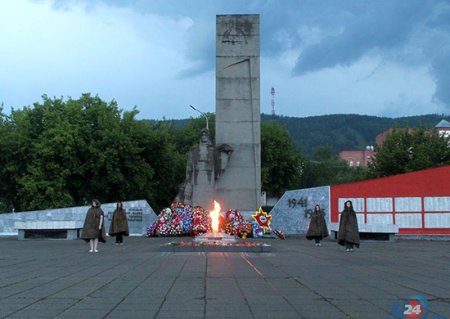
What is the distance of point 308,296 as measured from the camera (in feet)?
27.6

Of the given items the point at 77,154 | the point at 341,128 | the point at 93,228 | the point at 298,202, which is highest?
the point at 341,128

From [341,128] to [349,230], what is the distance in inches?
6628

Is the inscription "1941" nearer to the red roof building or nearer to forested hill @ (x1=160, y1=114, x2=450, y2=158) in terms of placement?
the red roof building

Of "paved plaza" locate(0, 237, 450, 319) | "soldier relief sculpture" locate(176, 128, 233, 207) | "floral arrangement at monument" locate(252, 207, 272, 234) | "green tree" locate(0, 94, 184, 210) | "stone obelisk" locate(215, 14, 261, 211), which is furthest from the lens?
"green tree" locate(0, 94, 184, 210)

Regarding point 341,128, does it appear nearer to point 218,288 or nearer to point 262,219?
point 262,219

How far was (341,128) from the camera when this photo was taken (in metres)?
184

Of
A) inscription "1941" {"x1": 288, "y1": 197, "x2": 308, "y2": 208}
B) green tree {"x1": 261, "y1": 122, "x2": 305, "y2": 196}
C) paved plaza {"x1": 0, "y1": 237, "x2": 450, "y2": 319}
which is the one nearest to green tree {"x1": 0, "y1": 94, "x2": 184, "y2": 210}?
inscription "1941" {"x1": 288, "y1": 197, "x2": 308, "y2": 208}

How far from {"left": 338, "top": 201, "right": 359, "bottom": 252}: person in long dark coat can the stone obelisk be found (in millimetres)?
10530

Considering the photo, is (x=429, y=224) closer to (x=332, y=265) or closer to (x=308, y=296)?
(x=332, y=265)

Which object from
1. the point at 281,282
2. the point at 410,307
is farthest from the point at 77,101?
the point at 410,307

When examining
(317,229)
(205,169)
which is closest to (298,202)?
(205,169)

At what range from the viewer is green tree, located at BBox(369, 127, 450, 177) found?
49.1m

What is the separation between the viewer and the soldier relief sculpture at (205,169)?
30203 mm

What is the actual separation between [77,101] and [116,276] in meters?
33.0
